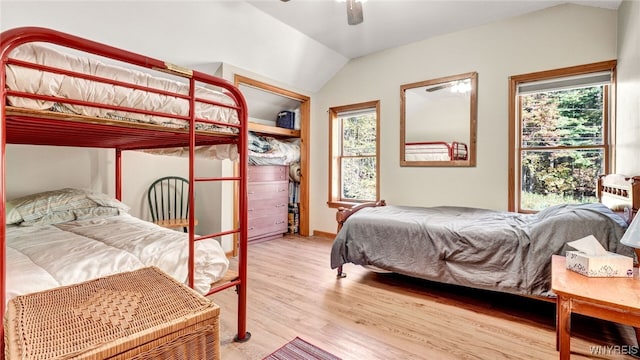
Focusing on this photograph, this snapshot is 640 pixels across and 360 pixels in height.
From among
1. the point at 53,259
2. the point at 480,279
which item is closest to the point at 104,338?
the point at 53,259

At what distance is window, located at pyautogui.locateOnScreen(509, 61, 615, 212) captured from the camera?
2760 mm

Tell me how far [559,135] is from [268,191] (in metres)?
3.51

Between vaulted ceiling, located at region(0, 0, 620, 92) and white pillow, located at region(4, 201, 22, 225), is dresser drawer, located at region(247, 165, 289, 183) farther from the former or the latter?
white pillow, located at region(4, 201, 22, 225)

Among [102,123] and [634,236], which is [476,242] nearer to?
[634,236]

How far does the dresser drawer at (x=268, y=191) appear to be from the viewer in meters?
4.06

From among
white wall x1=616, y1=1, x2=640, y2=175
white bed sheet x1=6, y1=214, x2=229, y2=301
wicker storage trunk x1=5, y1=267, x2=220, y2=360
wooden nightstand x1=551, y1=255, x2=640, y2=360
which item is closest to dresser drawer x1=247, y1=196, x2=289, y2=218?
white bed sheet x1=6, y1=214, x2=229, y2=301

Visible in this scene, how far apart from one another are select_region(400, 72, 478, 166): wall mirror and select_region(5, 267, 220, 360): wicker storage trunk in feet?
10.6

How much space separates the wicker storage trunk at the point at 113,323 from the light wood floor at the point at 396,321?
2.72ft

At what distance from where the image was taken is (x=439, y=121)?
3.63 m

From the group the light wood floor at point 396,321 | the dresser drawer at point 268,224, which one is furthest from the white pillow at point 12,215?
the dresser drawer at point 268,224

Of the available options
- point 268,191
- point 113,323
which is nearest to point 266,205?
point 268,191

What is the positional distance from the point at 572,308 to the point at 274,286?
2.05m

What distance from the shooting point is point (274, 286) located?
8.54 ft

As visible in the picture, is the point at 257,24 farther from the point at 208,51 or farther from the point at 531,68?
the point at 531,68
